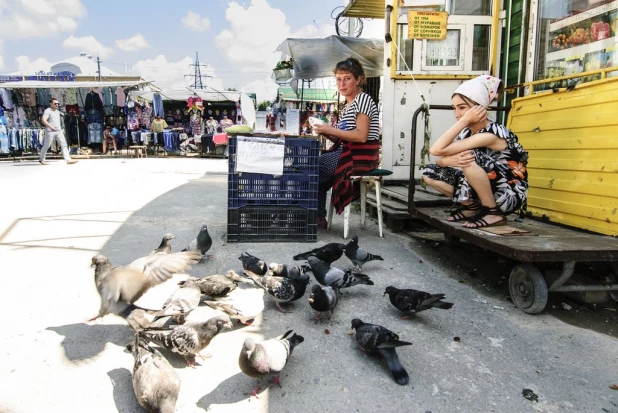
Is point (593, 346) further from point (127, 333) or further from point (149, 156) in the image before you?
point (149, 156)

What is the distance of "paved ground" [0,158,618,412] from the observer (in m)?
2.16

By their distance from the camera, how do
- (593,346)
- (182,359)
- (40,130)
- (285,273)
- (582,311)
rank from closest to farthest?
(182,359)
(593,346)
(582,311)
(285,273)
(40,130)

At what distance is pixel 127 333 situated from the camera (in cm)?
278

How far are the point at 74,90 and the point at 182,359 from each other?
18.5 meters

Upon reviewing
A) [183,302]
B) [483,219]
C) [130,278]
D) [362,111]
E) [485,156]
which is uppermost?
[362,111]

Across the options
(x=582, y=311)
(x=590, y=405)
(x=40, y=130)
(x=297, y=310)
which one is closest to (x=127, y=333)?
(x=297, y=310)

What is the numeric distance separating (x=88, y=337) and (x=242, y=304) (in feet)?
3.68

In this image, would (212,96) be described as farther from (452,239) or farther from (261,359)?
(261,359)

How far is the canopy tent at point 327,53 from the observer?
9508 millimetres

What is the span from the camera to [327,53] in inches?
377

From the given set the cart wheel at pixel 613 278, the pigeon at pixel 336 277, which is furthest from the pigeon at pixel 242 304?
the cart wheel at pixel 613 278

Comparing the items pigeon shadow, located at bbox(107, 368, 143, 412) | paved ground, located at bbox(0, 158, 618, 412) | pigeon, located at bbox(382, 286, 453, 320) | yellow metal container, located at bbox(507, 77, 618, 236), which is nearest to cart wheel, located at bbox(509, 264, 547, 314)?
paved ground, located at bbox(0, 158, 618, 412)

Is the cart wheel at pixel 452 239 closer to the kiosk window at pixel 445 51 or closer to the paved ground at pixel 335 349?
the paved ground at pixel 335 349

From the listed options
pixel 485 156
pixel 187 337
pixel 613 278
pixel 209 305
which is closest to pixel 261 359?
pixel 187 337
